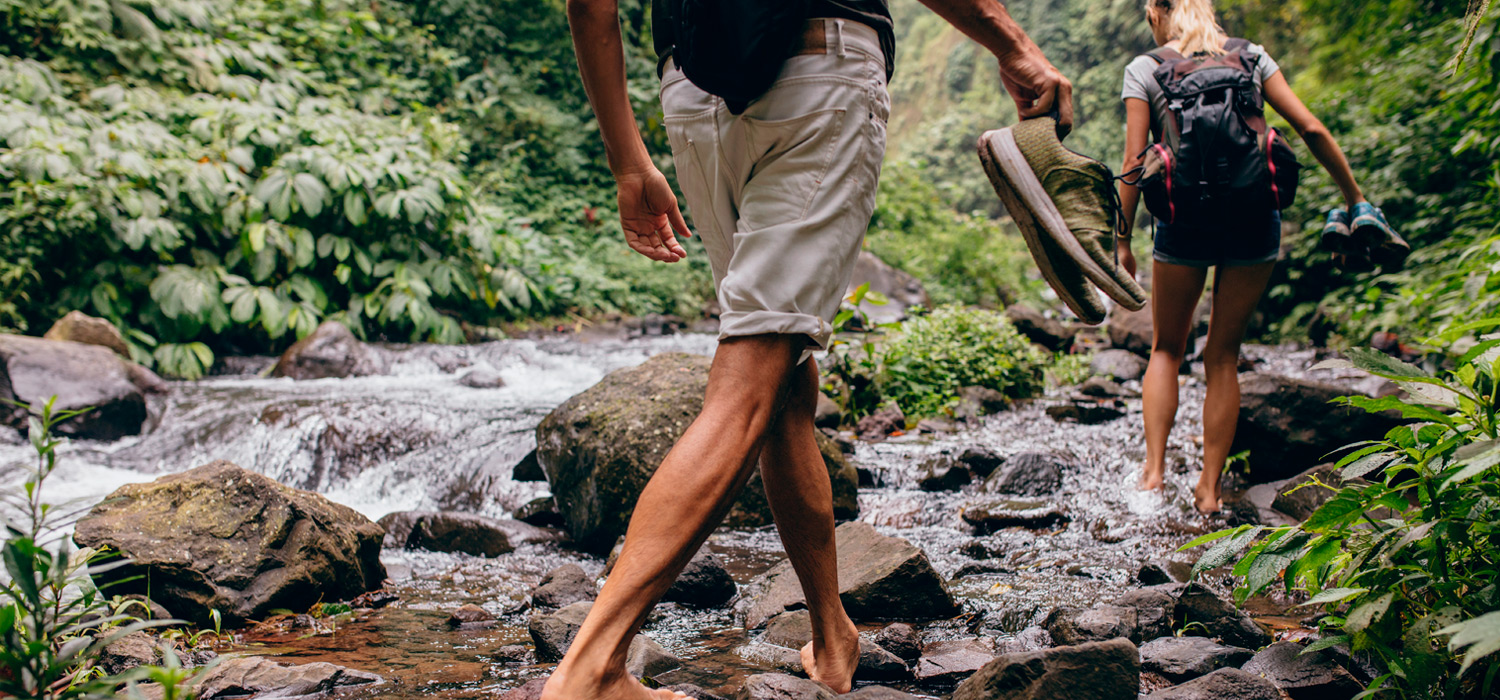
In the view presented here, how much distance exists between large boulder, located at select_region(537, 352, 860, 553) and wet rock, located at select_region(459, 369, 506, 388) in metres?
3.54

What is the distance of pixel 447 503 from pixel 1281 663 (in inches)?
146

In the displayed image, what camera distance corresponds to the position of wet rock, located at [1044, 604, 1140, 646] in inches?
70.0

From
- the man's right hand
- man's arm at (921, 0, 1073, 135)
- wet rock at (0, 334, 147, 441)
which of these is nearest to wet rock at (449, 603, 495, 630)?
the man's right hand

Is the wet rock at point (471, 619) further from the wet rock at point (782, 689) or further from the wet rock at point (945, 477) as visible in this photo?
the wet rock at point (945, 477)

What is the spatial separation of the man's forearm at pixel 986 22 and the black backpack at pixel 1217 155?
1595 mm

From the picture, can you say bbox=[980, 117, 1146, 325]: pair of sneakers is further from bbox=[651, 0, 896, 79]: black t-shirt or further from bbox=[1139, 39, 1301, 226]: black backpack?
bbox=[1139, 39, 1301, 226]: black backpack

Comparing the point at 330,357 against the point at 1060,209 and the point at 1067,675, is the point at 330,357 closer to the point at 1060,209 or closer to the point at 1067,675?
the point at 1060,209

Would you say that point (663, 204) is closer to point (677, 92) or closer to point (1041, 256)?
point (677, 92)

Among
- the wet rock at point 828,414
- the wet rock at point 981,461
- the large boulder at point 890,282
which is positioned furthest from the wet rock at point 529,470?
the large boulder at point 890,282

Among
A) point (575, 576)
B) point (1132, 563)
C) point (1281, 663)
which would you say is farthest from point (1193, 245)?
point (575, 576)

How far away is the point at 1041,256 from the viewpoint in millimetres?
1631

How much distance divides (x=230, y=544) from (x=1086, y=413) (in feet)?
15.1

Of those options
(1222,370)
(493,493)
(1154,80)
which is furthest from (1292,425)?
(493,493)

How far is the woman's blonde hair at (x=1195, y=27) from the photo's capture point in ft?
9.71
